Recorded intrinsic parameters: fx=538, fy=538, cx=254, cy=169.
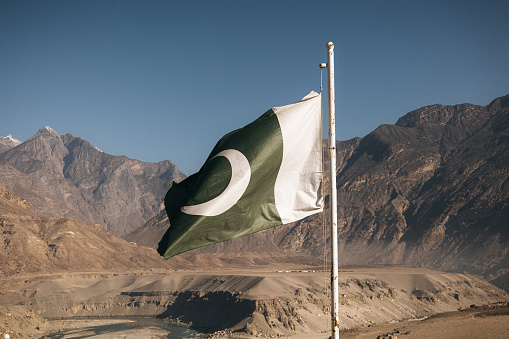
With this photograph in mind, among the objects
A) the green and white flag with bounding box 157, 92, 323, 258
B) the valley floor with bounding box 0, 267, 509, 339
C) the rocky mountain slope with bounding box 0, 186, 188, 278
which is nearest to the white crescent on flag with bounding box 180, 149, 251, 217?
the green and white flag with bounding box 157, 92, 323, 258

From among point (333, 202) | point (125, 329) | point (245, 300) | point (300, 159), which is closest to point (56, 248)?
point (125, 329)

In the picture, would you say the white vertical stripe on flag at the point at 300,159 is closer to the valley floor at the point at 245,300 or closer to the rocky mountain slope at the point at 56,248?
the valley floor at the point at 245,300

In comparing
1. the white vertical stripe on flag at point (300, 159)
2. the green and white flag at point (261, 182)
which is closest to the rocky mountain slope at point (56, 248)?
the green and white flag at point (261, 182)

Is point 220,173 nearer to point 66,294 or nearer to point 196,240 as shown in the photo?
point 196,240

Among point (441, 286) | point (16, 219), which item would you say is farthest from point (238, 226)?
point (16, 219)

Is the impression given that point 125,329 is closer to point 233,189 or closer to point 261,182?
point 233,189

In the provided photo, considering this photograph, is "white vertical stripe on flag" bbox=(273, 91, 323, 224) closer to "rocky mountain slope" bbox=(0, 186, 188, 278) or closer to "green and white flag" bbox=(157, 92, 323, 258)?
"green and white flag" bbox=(157, 92, 323, 258)
